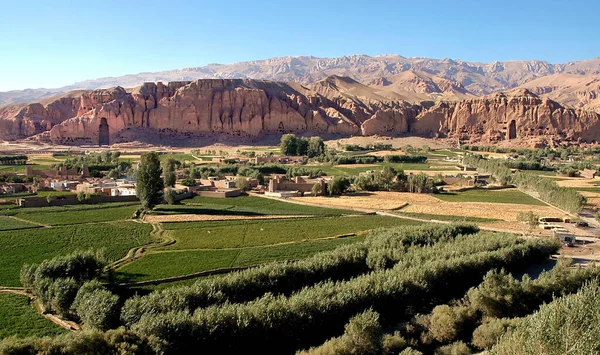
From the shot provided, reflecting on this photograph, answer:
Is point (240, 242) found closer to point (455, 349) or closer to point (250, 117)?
point (455, 349)

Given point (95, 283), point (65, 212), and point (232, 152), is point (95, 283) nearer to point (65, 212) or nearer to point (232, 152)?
point (65, 212)

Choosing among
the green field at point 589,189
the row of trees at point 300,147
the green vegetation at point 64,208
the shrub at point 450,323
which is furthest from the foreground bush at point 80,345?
the row of trees at point 300,147

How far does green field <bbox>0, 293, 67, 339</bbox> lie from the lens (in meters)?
15.2

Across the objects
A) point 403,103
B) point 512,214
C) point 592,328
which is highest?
point 403,103

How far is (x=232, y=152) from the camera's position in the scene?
296 ft

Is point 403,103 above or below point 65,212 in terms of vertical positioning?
above

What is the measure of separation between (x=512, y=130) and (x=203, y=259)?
93.7 m

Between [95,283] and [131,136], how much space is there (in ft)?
284

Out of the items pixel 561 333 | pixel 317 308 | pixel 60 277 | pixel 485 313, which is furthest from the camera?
pixel 60 277

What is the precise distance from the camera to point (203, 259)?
→ 2377 centimetres

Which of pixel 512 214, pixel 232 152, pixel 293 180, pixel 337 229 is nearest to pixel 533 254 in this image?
pixel 337 229

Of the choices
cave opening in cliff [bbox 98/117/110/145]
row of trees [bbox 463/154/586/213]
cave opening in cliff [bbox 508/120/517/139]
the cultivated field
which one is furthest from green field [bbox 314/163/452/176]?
cave opening in cliff [bbox 98/117/110/145]

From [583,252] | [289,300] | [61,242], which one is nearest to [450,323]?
[289,300]

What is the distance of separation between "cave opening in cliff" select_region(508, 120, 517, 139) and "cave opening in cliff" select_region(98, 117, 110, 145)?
3198 inches
